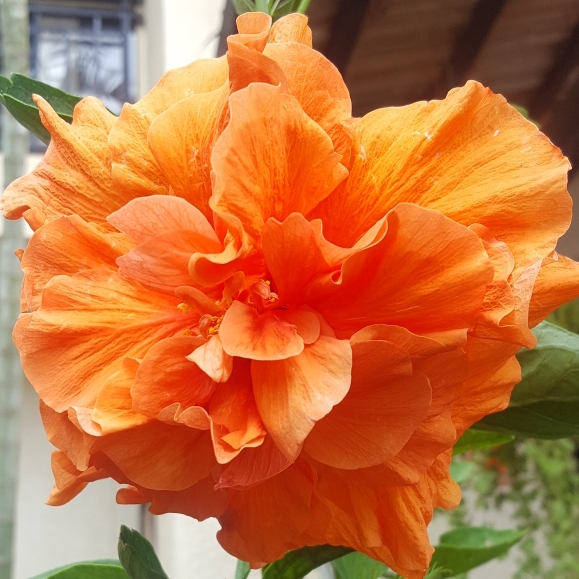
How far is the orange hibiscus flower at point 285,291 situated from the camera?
9.3 inches

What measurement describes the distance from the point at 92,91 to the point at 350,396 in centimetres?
177

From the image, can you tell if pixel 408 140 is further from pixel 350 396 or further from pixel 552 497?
pixel 552 497

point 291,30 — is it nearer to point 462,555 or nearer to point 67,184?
point 67,184

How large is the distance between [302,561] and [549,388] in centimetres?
18

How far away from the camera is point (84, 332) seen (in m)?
0.26

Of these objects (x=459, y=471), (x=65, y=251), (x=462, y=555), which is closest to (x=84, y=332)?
(x=65, y=251)

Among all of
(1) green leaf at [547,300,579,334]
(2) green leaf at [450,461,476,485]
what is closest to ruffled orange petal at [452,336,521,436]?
(2) green leaf at [450,461,476,485]

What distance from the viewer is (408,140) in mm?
275

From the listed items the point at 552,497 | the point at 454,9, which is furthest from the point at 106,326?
the point at 552,497

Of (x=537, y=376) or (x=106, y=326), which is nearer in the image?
(x=106, y=326)

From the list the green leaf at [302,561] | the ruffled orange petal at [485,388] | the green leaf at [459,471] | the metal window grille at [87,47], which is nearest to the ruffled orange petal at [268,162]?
the ruffled orange petal at [485,388]

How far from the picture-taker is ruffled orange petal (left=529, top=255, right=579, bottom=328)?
0.26 m

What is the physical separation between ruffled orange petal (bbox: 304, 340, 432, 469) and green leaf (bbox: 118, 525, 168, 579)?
6.2 inches

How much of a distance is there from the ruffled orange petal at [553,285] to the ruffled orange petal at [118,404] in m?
0.17
